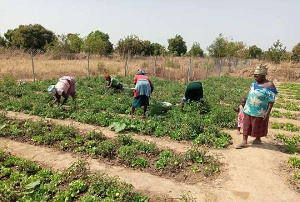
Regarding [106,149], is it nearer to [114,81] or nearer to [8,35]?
[114,81]

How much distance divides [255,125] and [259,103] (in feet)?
1.70

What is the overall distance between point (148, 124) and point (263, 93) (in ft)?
10.3

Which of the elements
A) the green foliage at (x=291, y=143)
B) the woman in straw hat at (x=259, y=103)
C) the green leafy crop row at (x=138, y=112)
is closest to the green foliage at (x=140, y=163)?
the green leafy crop row at (x=138, y=112)

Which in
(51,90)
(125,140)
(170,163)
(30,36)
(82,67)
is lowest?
(170,163)

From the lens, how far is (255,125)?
5559 mm

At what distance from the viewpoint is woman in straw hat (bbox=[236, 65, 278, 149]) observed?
5254 millimetres

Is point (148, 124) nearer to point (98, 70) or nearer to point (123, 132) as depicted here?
point (123, 132)

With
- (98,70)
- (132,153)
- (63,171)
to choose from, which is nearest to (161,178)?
(132,153)

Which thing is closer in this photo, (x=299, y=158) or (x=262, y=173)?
(x=262, y=173)

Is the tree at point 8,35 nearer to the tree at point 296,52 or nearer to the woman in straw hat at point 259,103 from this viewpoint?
the tree at point 296,52

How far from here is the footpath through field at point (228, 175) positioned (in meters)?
4.13

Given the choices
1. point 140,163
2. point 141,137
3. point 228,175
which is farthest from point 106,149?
point 228,175

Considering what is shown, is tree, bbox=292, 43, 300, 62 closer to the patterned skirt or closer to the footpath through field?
the footpath through field

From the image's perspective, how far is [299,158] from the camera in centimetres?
557
